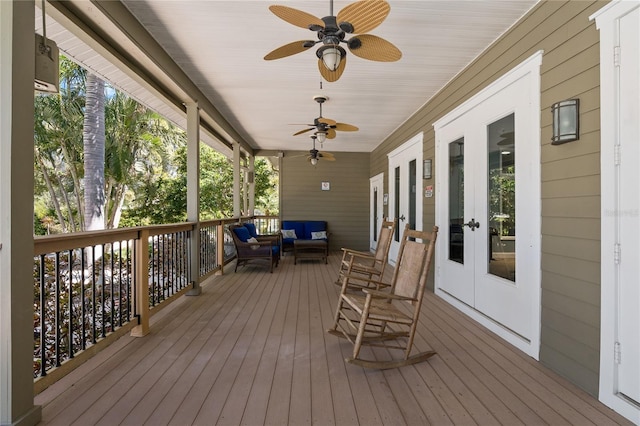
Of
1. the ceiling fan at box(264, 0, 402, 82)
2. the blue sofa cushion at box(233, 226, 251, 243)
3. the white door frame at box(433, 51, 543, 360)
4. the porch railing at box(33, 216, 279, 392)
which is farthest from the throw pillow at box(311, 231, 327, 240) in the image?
the ceiling fan at box(264, 0, 402, 82)

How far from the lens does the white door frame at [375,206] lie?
779 centimetres

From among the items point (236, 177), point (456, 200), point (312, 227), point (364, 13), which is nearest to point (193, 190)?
point (236, 177)

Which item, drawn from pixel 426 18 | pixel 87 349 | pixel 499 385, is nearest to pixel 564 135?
pixel 426 18

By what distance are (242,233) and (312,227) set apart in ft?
9.63

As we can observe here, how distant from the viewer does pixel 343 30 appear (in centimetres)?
213

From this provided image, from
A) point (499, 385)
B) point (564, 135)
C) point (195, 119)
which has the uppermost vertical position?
point (195, 119)

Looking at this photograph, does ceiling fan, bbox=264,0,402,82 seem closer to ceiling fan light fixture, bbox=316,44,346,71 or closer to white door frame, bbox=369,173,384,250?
ceiling fan light fixture, bbox=316,44,346,71

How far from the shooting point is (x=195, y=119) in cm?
446

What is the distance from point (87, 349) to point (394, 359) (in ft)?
7.39

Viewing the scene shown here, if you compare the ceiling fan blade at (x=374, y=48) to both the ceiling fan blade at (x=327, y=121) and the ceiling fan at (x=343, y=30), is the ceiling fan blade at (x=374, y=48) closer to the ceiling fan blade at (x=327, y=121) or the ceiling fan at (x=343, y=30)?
the ceiling fan at (x=343, y=30)

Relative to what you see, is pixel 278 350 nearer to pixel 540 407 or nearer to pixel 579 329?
pixel 540 407

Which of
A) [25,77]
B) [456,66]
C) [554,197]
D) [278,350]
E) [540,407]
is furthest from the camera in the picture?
[456,66]

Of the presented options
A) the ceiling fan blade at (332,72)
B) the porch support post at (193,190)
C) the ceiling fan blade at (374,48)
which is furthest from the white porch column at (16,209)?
the porch support post at (193,190)

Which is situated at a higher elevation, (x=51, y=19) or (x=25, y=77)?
(x=51, y=19)
